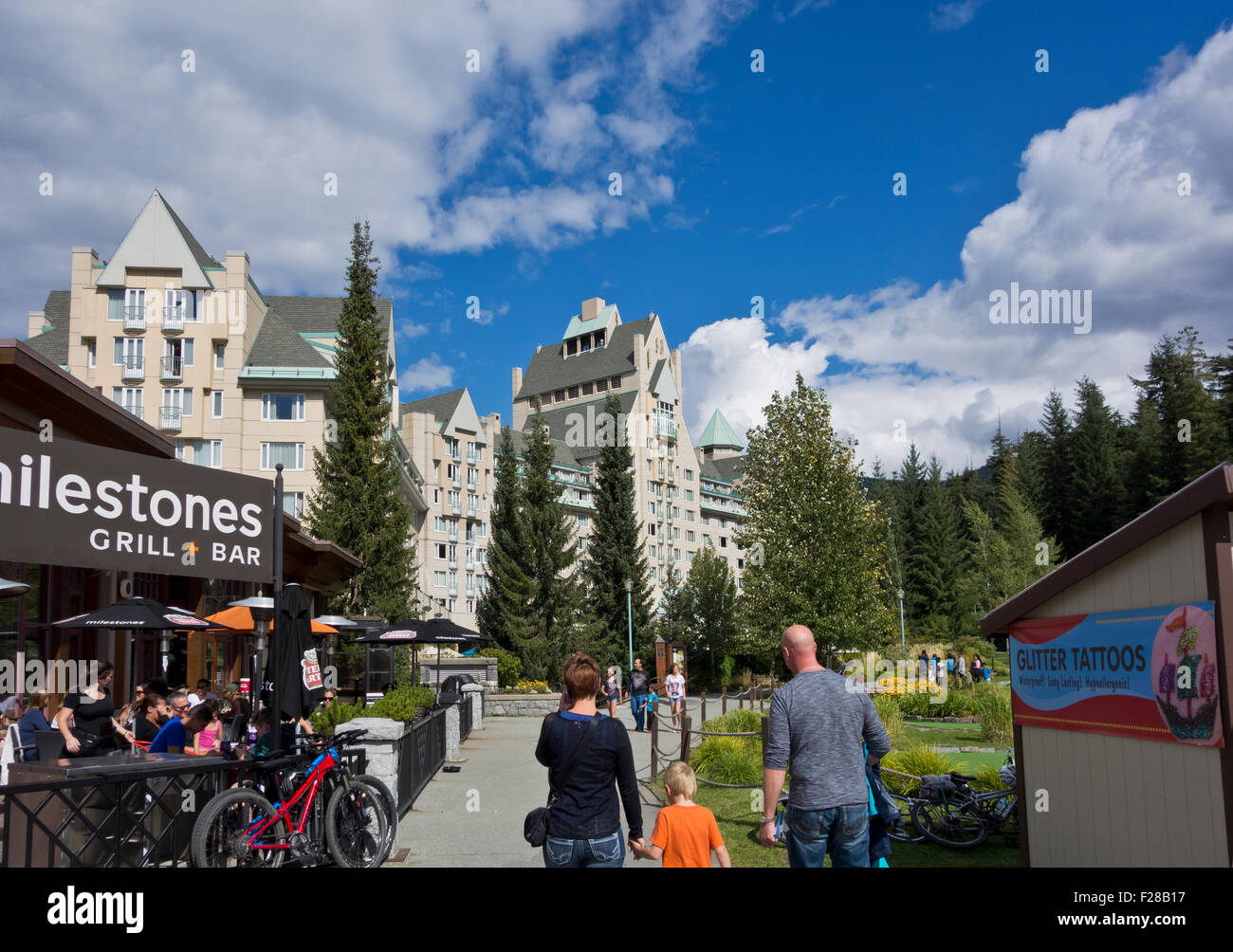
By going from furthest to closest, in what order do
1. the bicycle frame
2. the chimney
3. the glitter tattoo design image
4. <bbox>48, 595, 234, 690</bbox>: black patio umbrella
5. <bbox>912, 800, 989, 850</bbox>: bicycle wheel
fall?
1. the chimney
2. <bbox>48, 595, 234, 690</bbox>: black patio umbrella
3. <bbox>912, 800, 989, 850</bbox>: bicycle wheel
4. the bicycle frame
5. the glitter tattoo design image

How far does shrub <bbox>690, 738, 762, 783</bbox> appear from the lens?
48.0ft

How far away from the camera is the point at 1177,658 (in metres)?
6.32

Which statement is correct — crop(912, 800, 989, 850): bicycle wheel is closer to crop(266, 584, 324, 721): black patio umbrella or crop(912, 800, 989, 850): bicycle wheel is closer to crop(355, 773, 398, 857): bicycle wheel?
crop(355, 773, 398, 857): bicycle wheel

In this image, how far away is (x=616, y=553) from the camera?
62.9m

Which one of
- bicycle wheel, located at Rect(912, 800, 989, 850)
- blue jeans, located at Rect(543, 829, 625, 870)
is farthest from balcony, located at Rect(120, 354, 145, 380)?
blue jeans, located at Rect(543, 829, 625, 870)

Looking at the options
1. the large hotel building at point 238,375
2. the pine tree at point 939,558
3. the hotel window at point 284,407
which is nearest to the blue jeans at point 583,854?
the large hotel building at point 238,375

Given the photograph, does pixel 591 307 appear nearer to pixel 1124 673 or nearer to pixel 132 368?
pixel 132 368

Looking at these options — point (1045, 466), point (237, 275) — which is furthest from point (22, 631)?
point (1045, 466)

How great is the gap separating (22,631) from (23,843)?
28.9 feet

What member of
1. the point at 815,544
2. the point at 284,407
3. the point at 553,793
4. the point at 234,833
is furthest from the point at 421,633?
the point at 284,407

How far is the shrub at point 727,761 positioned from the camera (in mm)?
14641

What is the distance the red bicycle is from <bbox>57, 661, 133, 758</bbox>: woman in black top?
275 cm

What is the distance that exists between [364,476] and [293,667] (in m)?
29.7
